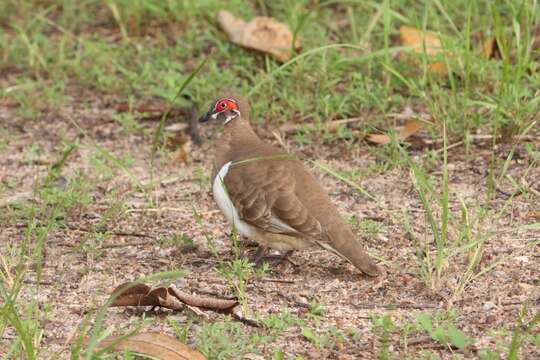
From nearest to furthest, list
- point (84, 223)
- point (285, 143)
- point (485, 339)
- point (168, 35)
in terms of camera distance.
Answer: point (485, 339) < point (84, 223) < point (285, 143) < point (168, 35)

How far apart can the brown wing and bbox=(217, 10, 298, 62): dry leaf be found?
2.40 m

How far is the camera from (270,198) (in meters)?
5.97

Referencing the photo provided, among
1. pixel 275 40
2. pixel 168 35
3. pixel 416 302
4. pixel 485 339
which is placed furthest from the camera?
pixel 168 35

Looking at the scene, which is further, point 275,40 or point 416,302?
point 275,40

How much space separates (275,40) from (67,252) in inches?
117

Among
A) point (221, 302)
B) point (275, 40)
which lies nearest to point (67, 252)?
point (221, 302)

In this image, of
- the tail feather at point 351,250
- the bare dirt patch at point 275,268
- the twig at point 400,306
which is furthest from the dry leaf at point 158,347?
the tail feather at point 351,250

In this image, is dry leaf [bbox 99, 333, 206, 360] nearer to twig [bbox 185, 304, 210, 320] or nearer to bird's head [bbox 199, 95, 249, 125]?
twig [bbox 185, 304, 210, 320]

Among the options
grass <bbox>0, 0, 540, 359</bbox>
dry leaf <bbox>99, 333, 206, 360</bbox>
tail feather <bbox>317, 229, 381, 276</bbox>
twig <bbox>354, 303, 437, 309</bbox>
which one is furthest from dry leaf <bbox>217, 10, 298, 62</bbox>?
dry leaf <bbox>99, 333, 206, 360</bbox>

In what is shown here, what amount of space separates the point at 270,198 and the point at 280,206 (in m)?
0.09

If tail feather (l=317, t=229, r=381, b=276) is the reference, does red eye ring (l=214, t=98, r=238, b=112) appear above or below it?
above

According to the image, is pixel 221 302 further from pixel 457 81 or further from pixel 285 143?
pixel 457 81

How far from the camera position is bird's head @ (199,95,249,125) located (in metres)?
6.88

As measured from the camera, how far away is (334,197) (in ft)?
23.2
